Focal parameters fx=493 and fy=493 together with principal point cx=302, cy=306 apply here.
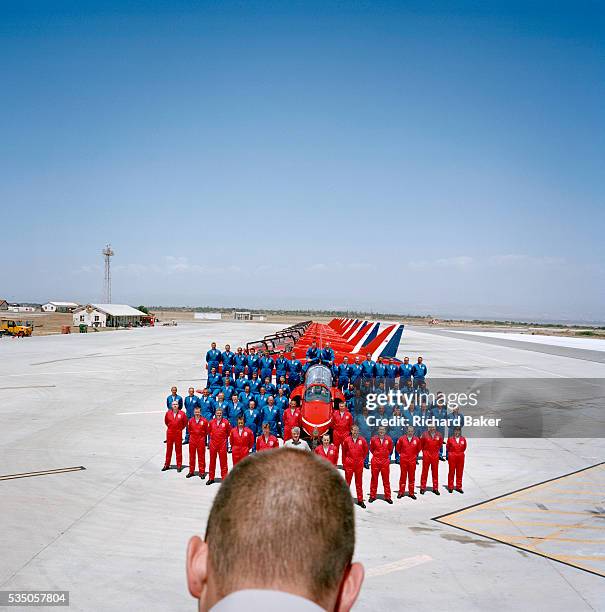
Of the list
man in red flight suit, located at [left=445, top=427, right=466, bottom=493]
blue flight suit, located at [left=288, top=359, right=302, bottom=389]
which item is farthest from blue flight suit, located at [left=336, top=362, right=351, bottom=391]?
man in red flight suit, located at [left=445, top=427, right=466, bottom=493]

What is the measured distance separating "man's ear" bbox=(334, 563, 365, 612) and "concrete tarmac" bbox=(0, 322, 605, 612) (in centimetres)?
20

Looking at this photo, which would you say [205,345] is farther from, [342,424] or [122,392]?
[342,424]

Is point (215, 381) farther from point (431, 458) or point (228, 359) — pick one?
point (431, 458)

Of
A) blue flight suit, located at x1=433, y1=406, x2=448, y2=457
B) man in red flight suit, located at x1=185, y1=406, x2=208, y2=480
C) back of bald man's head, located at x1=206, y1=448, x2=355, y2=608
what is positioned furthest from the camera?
blue flight suit, located at x1=433, y1=406, x2=448, y2=457

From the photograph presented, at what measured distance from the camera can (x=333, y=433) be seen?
15180 mm

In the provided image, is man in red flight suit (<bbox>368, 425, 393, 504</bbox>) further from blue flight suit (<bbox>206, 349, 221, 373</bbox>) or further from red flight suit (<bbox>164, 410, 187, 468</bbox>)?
blue flight suit (<bbox>206, 349, 221, 373</bbox>)

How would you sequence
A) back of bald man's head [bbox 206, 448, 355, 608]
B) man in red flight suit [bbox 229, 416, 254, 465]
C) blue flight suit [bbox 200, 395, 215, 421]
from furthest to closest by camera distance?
blue flight suit [bbox 200, 395, 215, 421] → man in red flight suit [bbox 229, 416, 254, 465] → back of bald man's head [bbox 206, 448, 355, 608]

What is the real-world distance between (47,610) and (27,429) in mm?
12236

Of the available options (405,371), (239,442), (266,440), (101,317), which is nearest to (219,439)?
(239,442)

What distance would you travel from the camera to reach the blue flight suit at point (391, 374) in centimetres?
2092

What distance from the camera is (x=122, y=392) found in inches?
1015

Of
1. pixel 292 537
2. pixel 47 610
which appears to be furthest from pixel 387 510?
pixel 292 537

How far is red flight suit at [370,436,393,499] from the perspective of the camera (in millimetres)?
12156

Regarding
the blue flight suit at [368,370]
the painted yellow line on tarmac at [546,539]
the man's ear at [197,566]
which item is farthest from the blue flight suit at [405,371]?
the man's ear at [197,566]
